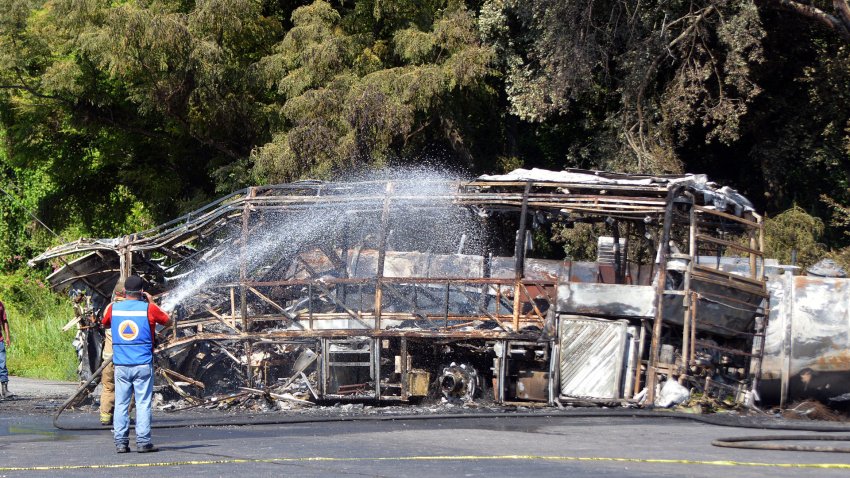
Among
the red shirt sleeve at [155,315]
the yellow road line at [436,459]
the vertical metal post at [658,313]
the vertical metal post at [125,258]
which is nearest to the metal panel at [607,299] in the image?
the vertical metal post at [658,313]

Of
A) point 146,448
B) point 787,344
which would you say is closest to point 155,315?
point 146,448

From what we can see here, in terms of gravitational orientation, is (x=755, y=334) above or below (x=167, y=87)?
below

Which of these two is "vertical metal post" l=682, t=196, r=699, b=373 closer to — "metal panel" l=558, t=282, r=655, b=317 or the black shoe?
"metal panel" l=558, t=282, r=655, b=317

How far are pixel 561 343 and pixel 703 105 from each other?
9.55 m

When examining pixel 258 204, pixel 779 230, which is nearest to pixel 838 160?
pixel 779 230

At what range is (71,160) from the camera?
103 feet

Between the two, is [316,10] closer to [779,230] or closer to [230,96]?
[230,96]

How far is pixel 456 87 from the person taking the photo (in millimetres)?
24953

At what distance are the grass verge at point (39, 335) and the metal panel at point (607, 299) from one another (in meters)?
13.6

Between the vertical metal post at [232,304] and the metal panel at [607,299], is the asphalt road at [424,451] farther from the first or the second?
the vertical metal post at [232,304]

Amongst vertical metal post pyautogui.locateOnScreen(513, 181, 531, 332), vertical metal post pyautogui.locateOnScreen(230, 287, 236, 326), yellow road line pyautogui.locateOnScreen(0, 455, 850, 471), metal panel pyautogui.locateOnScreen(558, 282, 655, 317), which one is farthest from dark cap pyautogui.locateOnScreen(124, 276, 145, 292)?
metal panel pyautogui.locateOnScreen(558, 282, 655, 317)

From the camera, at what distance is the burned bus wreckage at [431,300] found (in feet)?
51.3

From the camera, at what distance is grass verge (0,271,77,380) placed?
25688mm

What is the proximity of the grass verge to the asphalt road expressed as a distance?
39.4 ft
